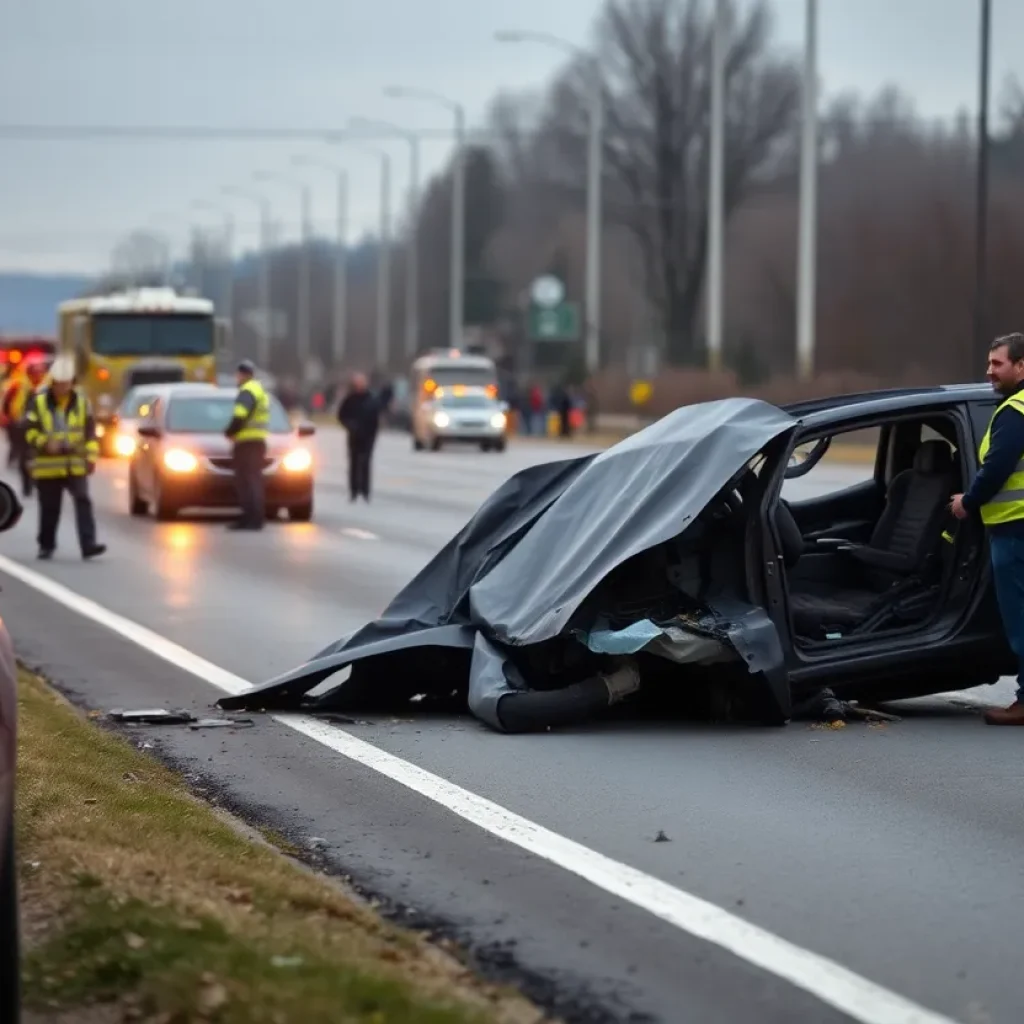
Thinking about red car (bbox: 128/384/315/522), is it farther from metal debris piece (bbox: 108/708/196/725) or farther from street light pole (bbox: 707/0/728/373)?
street light pole (bbox: 707/0/728/373)

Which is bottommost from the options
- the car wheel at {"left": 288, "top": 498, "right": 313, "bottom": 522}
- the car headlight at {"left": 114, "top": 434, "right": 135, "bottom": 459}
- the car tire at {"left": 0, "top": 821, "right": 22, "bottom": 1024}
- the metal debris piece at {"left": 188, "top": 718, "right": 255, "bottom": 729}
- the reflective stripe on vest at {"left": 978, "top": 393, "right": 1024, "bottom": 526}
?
the car headlight at {"left": 114, "top": 434, "right": 135, "bottom": 459}

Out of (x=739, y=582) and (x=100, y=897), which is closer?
(x=100, y=897)

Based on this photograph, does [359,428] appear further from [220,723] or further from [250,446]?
[220,723]

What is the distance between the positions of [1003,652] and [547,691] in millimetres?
2051

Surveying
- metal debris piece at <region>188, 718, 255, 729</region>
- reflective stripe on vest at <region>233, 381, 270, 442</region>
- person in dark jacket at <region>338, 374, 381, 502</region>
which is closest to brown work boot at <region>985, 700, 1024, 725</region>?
metal debris piece at <region>188, 718, 255, 729</region>

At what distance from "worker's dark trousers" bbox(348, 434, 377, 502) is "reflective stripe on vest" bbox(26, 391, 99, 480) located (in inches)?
446

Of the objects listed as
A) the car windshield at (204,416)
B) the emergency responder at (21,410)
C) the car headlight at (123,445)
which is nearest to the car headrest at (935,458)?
the car windshield at (204,416)

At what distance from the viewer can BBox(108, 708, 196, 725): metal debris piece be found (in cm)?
1144

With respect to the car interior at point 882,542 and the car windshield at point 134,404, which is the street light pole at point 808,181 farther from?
the car interior at point 882,542

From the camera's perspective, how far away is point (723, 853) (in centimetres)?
793

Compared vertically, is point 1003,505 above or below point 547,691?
above

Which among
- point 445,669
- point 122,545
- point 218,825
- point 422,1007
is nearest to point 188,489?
point 122,545

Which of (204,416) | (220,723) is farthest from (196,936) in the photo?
(204,416)

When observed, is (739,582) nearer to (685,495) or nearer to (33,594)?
(685,495)
